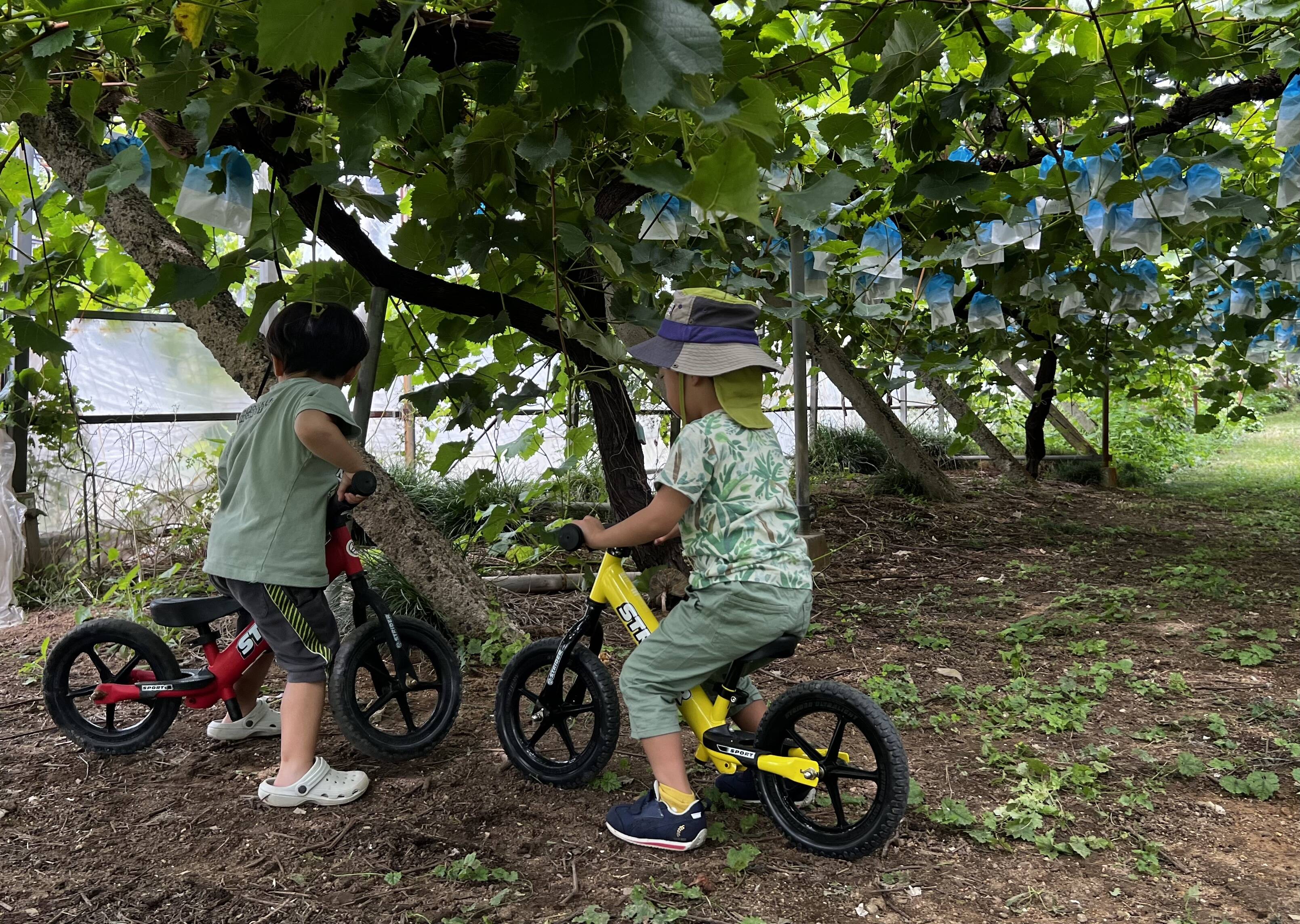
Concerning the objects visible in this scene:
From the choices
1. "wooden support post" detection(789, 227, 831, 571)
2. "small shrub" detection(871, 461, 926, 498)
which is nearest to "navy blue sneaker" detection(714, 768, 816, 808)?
"wooden support post" detection(789, 227, 831, 571)

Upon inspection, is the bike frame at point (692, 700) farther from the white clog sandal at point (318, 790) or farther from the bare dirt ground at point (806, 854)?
the white clog sandal at point (318, 790)

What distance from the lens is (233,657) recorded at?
2.41 metres

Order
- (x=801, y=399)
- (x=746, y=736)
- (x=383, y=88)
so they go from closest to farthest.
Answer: (x=383, y=88) < (x=746, y=736) < (x=801, y=399)

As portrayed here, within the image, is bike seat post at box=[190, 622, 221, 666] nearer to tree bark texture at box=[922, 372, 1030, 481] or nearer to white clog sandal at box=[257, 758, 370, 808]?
white clog sandal at box=[257, 758, 370, 808]

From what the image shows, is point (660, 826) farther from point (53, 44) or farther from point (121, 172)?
point (53, 44)

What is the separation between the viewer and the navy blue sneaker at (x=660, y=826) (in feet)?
6.36

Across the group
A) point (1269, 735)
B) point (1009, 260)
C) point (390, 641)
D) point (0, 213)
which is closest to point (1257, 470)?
point (1009, 260)

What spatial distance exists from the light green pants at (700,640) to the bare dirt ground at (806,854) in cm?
32

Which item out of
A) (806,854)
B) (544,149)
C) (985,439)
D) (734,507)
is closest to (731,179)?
(544,149)

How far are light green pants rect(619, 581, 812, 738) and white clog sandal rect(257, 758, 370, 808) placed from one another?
731mm

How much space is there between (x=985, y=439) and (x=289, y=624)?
8.32m

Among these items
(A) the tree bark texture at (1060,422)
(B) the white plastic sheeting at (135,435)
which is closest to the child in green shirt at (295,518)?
(B) the white plastic sheeting at (135,435)

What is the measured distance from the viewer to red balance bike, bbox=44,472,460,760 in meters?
2.31

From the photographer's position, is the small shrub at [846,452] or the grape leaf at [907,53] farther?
the small shrub at [846,452]
